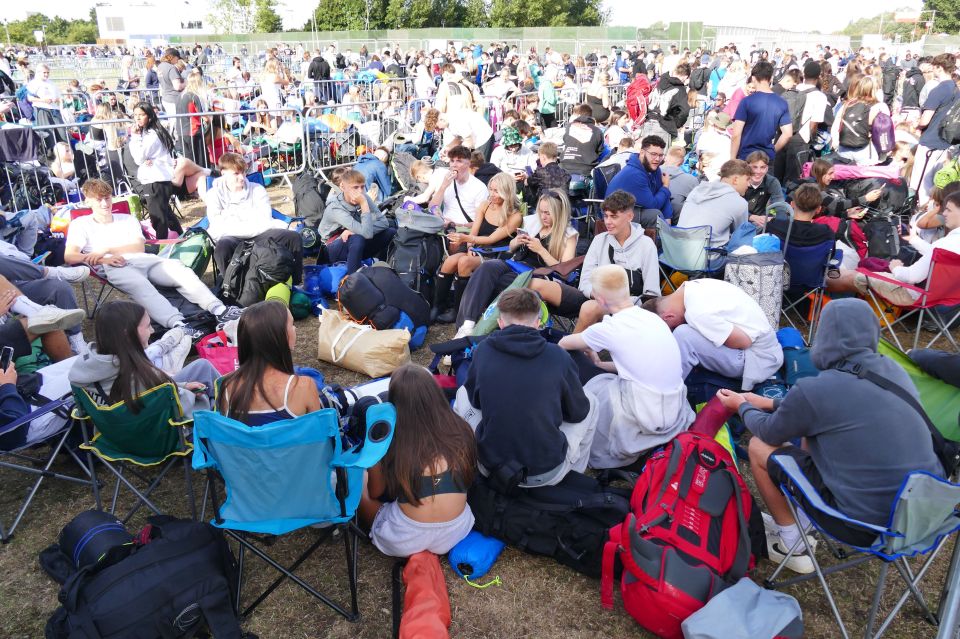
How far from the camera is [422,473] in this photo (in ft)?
9.94

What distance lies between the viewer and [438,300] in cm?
621

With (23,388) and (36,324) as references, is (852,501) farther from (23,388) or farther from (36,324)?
(36,324)

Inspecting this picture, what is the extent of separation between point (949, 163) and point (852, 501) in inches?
235

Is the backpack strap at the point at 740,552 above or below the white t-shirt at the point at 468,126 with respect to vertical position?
below

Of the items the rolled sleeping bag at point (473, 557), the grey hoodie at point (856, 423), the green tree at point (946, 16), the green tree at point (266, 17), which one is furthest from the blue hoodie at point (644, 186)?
the green tree at point (946, 16)

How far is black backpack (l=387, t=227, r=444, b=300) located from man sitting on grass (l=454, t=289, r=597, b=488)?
2747mm

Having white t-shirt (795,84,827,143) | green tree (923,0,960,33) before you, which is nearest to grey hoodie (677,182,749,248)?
white t-shirt (795,84,827,143)

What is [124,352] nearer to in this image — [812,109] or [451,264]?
[451,264]

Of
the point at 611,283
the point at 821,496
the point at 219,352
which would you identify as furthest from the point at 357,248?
the point at 821,496

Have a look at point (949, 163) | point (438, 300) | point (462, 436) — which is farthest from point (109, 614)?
point (949, 163)

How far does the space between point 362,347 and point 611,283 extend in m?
2.12

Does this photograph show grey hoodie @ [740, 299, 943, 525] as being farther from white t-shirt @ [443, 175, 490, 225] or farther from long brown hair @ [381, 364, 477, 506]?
white t-shirt @ [443, 175, 490, 225]

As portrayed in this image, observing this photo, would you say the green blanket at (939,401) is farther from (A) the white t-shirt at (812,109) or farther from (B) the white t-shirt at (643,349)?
(A) the white t-shirt at (812,109)

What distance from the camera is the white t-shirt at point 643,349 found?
12.1ft
